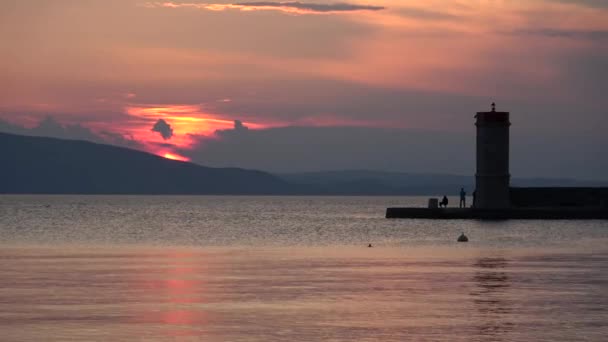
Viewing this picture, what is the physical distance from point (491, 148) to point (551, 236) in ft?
91.4

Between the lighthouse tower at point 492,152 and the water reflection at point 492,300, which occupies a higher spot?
the lighthouse tower at point 492,152

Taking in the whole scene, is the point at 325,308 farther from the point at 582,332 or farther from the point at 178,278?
the point at 178,278

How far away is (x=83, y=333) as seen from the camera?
20.9m

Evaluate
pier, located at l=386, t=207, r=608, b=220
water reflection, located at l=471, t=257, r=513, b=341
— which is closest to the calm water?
water reflection, located at l=471, t=257, r=513, b=341

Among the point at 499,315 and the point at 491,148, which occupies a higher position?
the point at 491,148

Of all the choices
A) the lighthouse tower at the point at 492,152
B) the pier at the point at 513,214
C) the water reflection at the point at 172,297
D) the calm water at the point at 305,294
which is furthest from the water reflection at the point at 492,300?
the pier at the point at 513,214

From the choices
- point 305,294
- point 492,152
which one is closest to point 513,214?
point 492,152

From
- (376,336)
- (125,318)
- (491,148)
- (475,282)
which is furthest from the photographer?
(491,148)

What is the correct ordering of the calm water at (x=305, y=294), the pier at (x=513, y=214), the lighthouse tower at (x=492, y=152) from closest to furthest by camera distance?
the calm water at (x=305, y=294), the lighthouse tower at (x=492, y=152), the pier at (x=513, y=214)

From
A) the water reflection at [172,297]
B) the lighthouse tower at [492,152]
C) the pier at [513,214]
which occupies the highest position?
the lighthouse tower at [492,152]

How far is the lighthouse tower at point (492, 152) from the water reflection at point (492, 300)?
185 feet

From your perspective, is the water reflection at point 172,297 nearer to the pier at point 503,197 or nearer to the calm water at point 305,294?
the calm water at point 305,294

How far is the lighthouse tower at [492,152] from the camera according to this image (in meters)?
96.0

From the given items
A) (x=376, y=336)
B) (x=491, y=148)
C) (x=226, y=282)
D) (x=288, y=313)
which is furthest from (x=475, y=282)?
(x=491, y=148)
